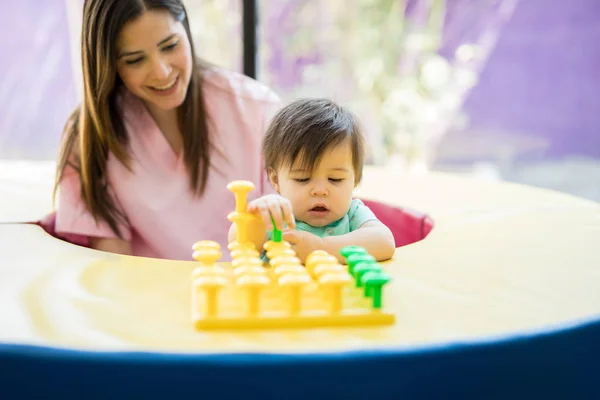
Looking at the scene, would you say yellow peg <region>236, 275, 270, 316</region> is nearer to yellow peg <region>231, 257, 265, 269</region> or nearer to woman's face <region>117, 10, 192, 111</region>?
yellow peg <region>231, 257, 265, 269</region>

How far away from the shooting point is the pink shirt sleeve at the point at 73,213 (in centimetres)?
112

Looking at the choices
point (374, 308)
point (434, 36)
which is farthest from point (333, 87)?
point (374, 308)

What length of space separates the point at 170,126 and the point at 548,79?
2.21 meters

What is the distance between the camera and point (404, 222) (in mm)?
1267

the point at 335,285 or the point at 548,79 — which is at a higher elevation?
the point at 548,79

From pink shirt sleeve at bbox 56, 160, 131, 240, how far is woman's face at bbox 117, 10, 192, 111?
0.18m

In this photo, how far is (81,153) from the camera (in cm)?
112

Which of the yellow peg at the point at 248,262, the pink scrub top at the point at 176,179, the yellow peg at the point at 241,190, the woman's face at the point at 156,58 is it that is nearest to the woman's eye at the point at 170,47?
the woman's face at the point at 156,58

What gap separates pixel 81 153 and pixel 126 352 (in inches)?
25.3

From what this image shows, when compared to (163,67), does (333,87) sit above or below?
above

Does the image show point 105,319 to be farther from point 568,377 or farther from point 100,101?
point 100,101

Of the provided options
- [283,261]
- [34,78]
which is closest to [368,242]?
[283,261]

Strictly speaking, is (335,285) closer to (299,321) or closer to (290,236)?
(299,321)

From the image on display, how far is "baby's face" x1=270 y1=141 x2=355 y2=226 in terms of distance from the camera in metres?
0.89
